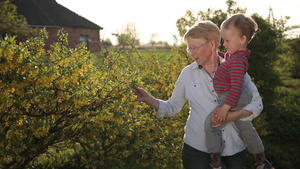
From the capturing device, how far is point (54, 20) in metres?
24.3

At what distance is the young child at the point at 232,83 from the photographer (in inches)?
87.9

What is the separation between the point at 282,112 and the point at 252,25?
8.74 meters

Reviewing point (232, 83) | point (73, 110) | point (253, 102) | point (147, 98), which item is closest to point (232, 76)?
point (232, 83)

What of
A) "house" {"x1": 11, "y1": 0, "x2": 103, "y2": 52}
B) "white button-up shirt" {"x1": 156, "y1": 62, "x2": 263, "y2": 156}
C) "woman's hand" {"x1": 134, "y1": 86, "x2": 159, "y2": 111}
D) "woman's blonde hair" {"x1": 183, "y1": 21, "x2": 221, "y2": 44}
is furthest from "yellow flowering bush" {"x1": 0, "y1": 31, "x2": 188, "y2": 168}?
"house" {"x1": 11, "y1": 0, "x2": 103, "y2": 52}

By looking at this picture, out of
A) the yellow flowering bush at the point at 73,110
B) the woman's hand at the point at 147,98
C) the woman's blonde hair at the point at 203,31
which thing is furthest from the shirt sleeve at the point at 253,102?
the yellow flowering bush at the point at 73,110

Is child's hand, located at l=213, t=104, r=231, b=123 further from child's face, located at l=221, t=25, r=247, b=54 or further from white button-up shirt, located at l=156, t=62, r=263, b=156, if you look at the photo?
child's face, located at l=221, t=25, r=247, b=54

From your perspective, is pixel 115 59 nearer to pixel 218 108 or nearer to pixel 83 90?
pixel 83 90

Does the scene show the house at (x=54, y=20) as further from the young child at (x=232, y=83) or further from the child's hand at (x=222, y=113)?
the child's hand at (x=222, y=113)

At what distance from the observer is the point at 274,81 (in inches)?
342

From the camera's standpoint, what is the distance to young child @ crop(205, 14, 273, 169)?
2232 mm

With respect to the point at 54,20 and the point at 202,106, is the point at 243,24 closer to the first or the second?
the point at 202,106

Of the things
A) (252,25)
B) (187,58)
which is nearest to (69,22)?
(187,58)

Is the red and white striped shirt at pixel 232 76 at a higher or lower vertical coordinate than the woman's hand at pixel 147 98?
higher

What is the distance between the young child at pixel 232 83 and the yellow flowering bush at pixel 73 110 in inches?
42.5
